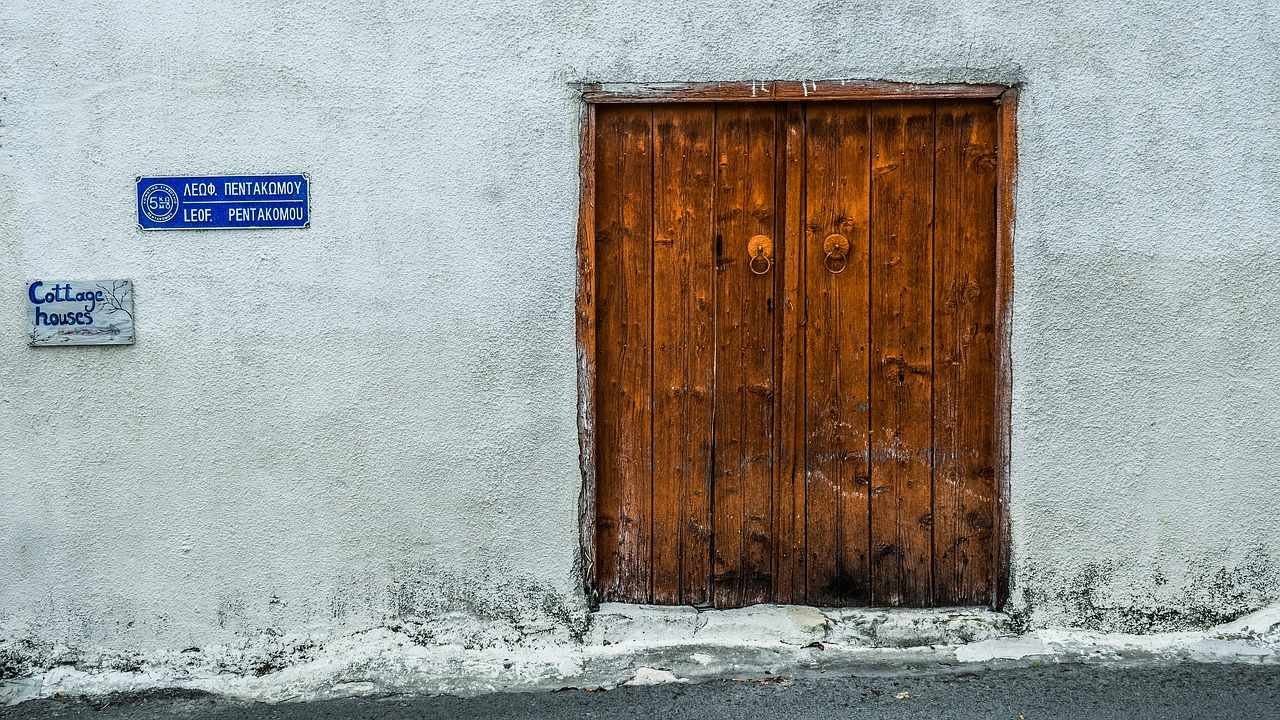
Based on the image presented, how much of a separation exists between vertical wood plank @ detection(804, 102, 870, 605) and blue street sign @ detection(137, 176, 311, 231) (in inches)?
71.3

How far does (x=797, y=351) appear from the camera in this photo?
3.45 metres

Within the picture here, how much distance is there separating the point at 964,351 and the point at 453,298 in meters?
1.83

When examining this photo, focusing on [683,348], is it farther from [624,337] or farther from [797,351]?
[797,351]

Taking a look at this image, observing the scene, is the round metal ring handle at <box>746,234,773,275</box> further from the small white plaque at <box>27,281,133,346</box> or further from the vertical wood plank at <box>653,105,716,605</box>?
the small white plaque at <box>27,281,133,346</box>

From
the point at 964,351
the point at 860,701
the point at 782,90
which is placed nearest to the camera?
the point at 860,701

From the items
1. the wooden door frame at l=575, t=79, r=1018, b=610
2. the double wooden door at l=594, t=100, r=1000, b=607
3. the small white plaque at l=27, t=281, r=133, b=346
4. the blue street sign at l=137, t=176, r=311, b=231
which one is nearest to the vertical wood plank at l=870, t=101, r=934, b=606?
the double wooden door at l=594, t=100, r=1000, b=607

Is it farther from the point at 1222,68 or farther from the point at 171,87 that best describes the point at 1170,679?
the point at 171,87

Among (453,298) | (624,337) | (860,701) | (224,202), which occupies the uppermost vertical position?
(224,202)

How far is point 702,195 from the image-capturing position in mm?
3439

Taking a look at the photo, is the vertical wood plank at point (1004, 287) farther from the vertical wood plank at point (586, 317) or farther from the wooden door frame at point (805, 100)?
the vertical wood plank at point (586, 317)

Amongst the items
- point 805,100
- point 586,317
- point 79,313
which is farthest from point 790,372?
point 79,313

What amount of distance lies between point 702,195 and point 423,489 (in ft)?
4.74

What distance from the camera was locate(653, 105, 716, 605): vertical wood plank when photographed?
3.43m

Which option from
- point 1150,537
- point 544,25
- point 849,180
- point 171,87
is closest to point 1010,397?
point 1150,537
